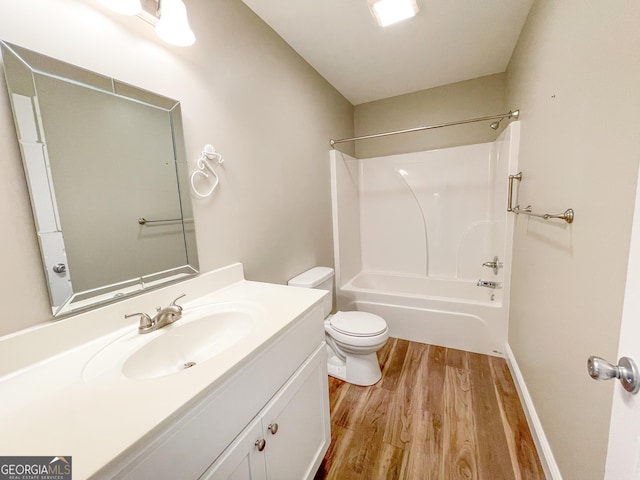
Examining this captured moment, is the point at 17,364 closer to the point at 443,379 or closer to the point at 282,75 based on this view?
the point at 282,75

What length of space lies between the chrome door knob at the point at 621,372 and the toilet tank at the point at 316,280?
4.49 ft

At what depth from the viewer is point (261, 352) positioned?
81 centimetres

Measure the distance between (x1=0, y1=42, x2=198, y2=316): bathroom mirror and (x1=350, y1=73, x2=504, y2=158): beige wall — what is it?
7.68ft

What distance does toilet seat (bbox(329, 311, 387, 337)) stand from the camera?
175 centimetres

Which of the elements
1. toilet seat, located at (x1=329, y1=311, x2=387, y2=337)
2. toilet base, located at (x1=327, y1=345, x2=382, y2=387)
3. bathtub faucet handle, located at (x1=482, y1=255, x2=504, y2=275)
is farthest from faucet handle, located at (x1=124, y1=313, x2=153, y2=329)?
bathtub faucet handle, located at (x1=482, y1=255, x2=504, y2=275)

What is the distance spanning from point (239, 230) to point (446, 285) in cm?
226

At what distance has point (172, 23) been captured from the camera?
100 cm

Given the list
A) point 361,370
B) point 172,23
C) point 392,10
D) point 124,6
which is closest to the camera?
point 124,6

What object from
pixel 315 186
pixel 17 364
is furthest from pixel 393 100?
pixel 17 364

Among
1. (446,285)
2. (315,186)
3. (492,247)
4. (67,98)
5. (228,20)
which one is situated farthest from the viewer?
(446,285)

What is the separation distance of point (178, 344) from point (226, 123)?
43.1 inches

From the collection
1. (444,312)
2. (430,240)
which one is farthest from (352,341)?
(430,240)

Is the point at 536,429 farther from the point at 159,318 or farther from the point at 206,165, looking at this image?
the point at 206,165

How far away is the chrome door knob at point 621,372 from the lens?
1.48 ft
